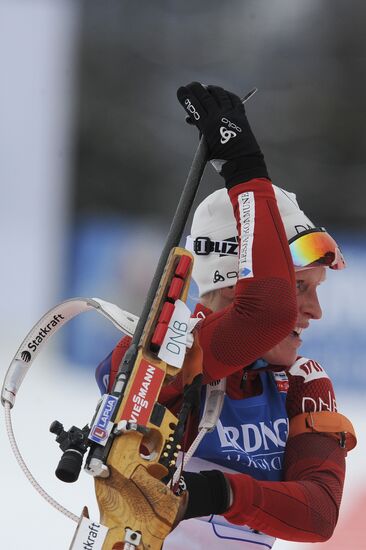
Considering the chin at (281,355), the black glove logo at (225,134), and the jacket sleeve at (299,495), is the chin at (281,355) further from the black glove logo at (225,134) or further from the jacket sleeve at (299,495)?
the black glove logo at (225,134)

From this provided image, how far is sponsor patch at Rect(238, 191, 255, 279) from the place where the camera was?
160cm

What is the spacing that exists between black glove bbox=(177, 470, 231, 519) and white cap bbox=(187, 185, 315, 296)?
520 millimetres

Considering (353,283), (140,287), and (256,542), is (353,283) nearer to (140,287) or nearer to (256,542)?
(140,287)

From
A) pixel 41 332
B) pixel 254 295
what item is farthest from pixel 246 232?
pixel 41 332

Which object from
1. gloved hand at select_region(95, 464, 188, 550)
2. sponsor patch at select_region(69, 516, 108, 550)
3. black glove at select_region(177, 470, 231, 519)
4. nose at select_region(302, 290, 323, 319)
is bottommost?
sponsor patch at select_region(69, 516, 108, 550)

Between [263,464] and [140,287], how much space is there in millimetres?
2184

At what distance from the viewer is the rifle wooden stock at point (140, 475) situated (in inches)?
54.8

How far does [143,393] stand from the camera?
1465 millimetres

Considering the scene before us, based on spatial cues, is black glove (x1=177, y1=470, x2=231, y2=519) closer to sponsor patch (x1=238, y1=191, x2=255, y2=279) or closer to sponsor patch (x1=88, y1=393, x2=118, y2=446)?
sponsor patch (x1=88, y1=393, x2=118, y2=446)

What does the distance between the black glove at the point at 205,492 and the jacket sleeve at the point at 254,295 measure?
18cm

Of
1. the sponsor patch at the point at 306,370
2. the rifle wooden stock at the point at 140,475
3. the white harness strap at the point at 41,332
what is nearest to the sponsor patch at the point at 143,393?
the rifle wooden stock at the point at 140,475

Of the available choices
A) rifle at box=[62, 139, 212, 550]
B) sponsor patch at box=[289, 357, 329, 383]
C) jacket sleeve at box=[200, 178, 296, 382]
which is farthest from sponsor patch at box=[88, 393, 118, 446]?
sponsor patch at box=[289, 357, 329, 383]

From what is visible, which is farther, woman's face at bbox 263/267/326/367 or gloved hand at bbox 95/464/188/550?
woman's face at bbox 263/267/326/367

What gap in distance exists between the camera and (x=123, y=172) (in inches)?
176
